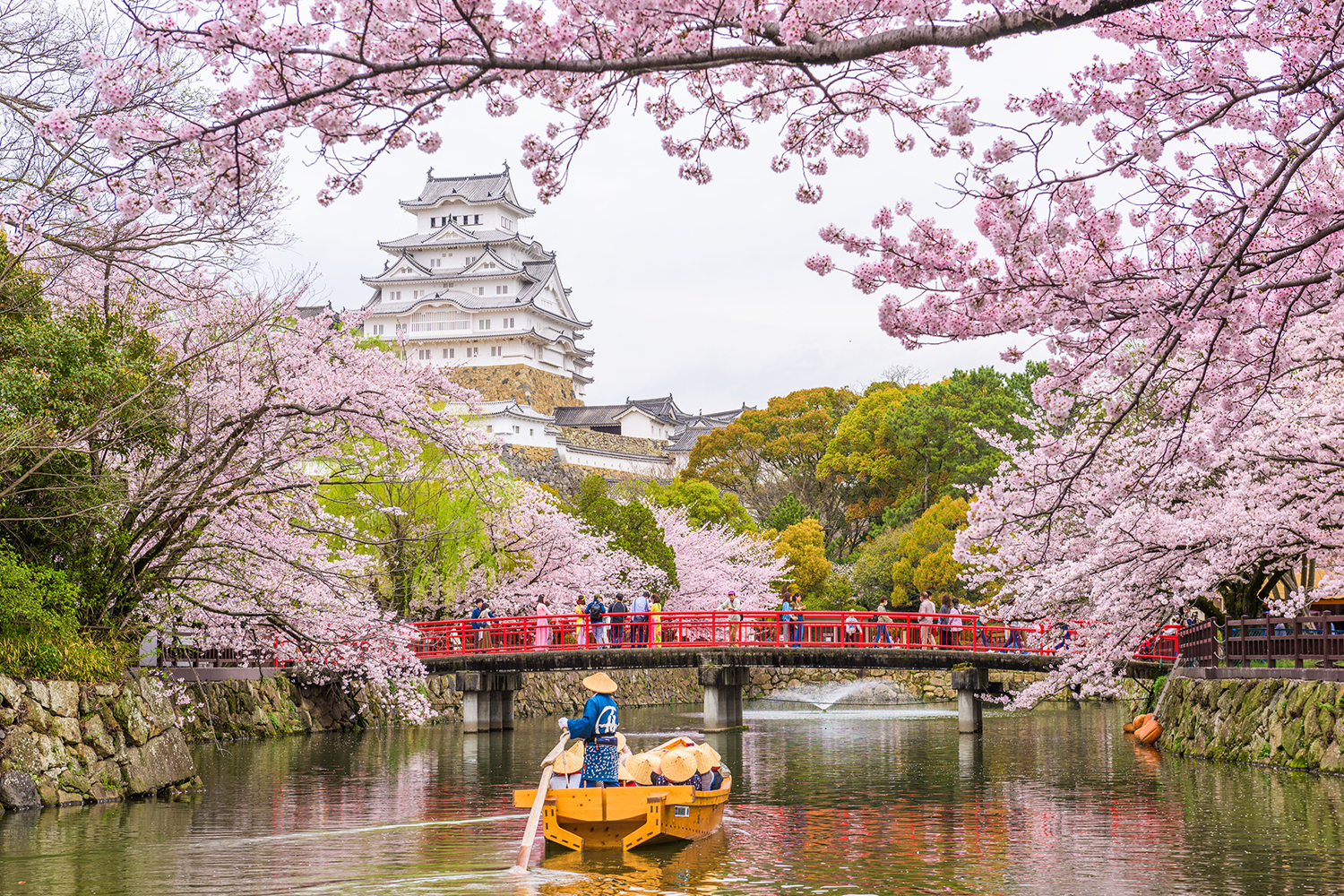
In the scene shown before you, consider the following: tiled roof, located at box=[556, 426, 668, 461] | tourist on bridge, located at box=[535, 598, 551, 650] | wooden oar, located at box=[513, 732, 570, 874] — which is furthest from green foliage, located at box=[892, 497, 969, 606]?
wooden oar, located at box=[513, 732, 570, 874]

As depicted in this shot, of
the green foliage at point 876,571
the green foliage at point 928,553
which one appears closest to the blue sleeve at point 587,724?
the green foliage at point 928,553

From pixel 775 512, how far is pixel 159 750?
37.8 metres

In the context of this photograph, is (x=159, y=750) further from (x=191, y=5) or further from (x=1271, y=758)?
(x=1271, y=758)

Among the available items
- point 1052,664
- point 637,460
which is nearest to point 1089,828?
point 1052,664

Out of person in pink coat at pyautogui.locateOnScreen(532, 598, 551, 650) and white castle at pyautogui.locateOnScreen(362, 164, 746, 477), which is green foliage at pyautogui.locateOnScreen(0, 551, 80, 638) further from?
white castle at pyautogui.locateOnScreen(362, 164, 746, 477)

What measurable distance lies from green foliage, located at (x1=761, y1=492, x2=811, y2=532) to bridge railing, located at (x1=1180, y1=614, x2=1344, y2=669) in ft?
93.2

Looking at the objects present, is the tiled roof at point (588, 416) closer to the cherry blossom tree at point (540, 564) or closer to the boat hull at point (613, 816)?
the cherry blossom tree at point (540, 564)

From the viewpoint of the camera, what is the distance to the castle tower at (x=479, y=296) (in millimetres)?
70625

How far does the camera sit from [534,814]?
11.7 metres

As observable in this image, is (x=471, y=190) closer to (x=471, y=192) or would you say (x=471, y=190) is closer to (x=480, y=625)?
(x=471, y=192)

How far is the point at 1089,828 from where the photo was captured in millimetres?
13352

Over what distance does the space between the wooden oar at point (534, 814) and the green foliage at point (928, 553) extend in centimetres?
3014

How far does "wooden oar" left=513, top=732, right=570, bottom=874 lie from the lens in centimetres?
1106

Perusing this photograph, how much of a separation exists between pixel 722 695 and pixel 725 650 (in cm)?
160
